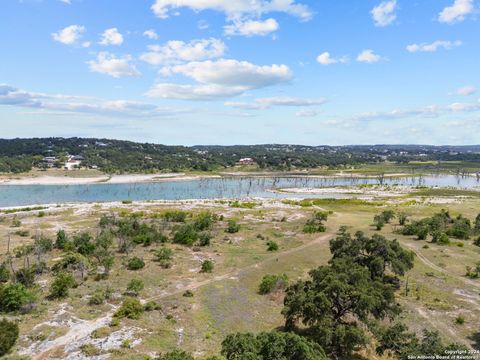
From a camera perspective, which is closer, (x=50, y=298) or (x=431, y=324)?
(x=431, y=324)

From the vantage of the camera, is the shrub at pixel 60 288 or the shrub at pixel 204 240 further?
the shrub at pixel 204 240

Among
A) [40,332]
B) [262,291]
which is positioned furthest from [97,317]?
[262,291]

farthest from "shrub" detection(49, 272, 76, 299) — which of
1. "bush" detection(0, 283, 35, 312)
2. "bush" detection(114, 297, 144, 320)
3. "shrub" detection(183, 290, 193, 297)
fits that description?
"shrub" detection(183, 290, 193, 297)

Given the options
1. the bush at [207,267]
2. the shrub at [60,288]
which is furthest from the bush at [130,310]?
the bush at [207,267]

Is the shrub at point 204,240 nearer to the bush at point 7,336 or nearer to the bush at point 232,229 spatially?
the bush at point 232,229

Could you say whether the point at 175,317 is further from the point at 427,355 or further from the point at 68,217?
the point at 68,217

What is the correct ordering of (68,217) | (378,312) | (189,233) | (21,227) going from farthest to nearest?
1. (68,217)
2. (21,227)
3. (189,233)
4. (378,312)

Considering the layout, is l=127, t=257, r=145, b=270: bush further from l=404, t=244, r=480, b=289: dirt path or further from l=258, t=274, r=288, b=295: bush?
l=404, t=244, r=480, b=289: dirt path

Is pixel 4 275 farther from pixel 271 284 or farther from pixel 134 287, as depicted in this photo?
pixel 271 284
